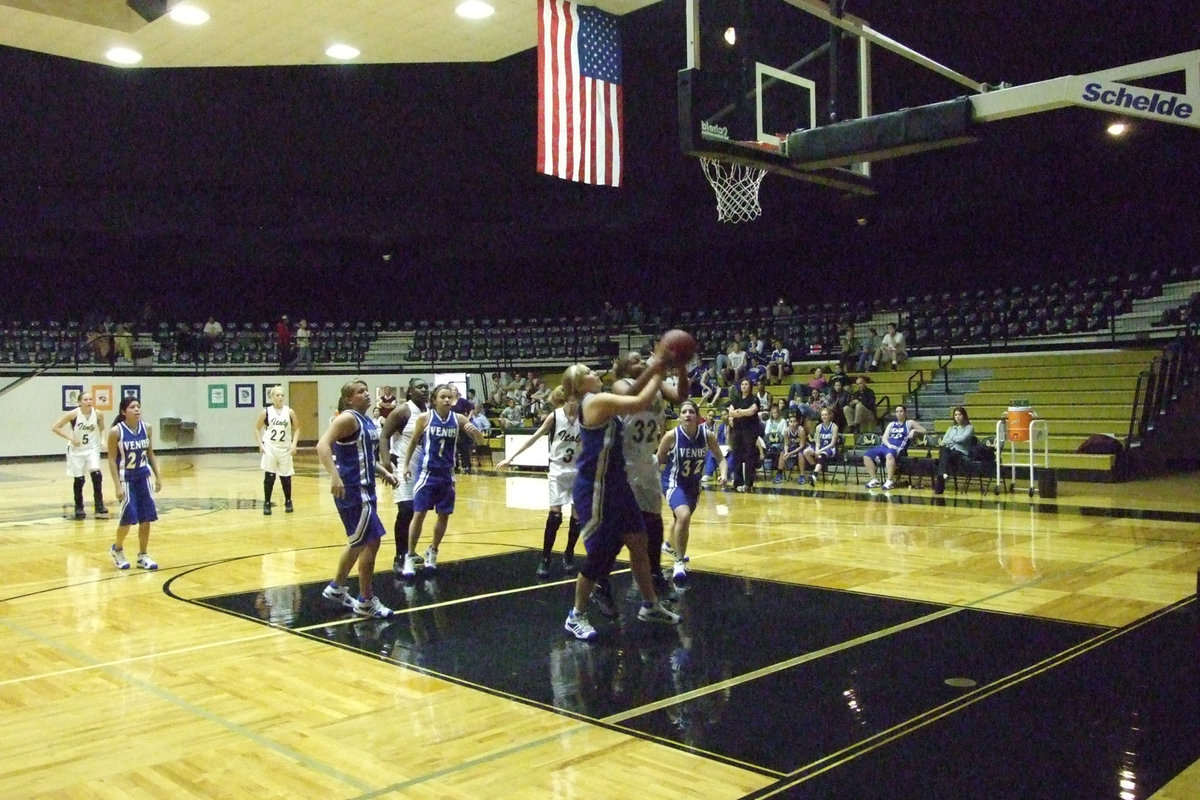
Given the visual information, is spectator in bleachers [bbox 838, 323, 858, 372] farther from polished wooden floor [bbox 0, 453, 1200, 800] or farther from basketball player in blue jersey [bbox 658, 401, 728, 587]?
basketball player in blue jersey [bbox 658, 401, 728, 587]

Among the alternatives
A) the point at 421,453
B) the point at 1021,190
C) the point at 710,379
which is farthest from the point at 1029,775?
the point at 1021,190

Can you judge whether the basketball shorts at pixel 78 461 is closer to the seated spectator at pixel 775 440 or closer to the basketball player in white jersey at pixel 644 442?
the basketball player in white jersey at pixel 644 442

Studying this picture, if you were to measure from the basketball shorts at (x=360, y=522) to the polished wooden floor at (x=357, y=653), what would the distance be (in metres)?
0.76

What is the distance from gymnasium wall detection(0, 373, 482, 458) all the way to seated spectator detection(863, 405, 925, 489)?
1322 centimetres

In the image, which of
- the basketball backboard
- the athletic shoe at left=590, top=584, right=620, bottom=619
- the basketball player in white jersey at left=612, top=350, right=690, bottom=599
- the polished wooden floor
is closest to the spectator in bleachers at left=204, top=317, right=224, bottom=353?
the polished wooden floor

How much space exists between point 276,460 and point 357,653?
7.76m

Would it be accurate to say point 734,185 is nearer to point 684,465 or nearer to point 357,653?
point 684,465

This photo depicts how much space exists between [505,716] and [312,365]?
974 inches

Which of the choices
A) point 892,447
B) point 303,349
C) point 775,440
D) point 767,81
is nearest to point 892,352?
point 775,440

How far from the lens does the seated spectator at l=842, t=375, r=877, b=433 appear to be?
1636 cm

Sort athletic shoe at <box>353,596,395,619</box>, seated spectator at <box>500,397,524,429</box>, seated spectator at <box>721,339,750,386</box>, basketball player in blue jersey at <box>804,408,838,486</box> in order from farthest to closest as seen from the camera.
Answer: seated spectator at <box>500,397,524,429</box>
seated spectator at <box>721,339,750,386</box>
basketball player in blue jersey at <box>804,408,838,486</box>
athletic shoe at <box>353,596,395,619</box>

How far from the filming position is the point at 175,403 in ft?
86.8

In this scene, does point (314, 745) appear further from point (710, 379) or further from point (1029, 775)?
point (710, 379)

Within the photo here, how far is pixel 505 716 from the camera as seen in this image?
4383 mm
